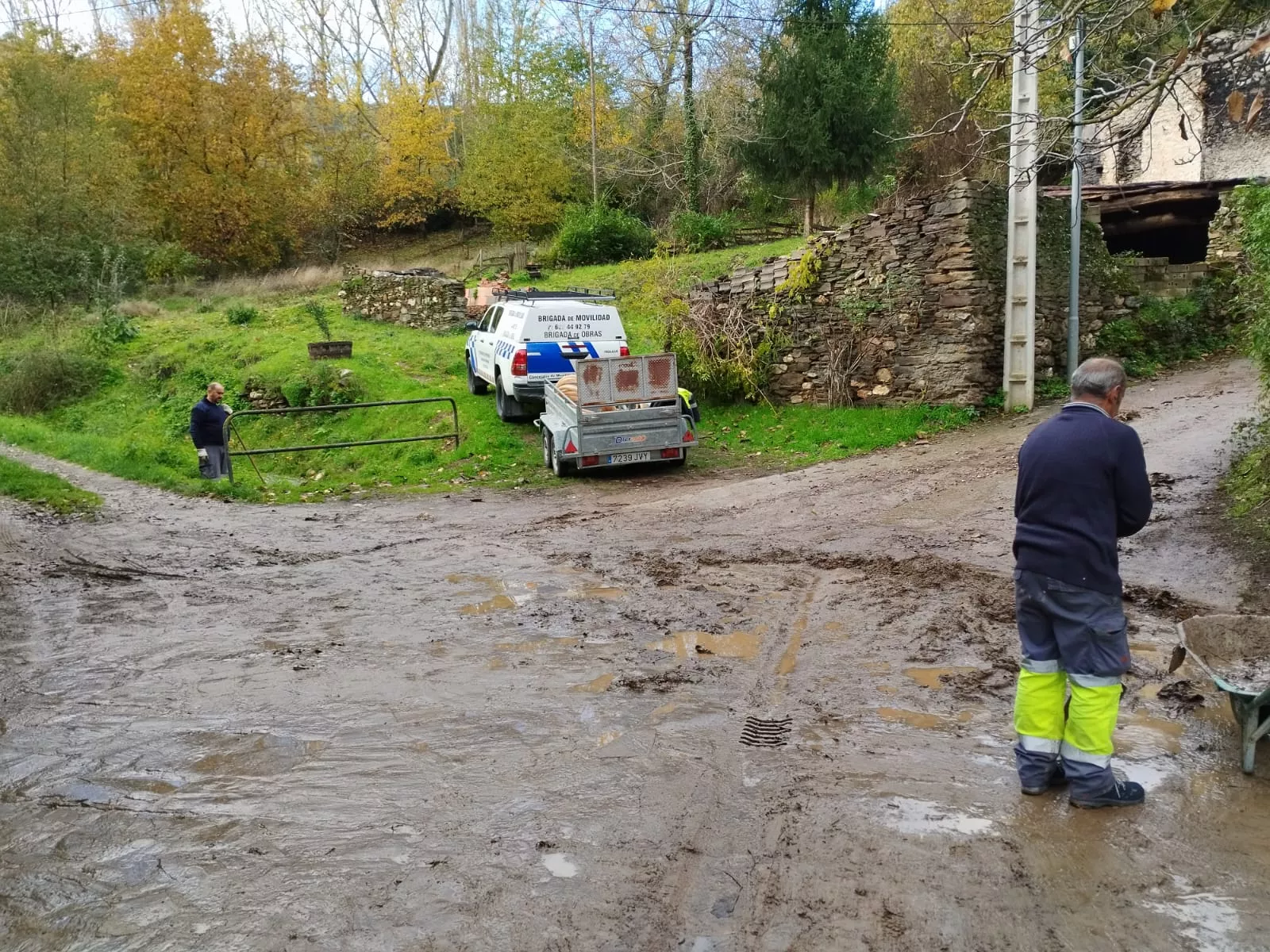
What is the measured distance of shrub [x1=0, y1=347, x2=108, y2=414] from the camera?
70.2ft

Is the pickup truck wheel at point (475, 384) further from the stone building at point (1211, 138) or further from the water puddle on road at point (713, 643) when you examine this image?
the stone building at point (1211, 138)

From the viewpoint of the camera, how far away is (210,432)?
1362 cm

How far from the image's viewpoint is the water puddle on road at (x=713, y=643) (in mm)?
6137

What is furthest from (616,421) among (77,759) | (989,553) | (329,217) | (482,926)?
(329,217)

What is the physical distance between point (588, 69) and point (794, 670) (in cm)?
4017

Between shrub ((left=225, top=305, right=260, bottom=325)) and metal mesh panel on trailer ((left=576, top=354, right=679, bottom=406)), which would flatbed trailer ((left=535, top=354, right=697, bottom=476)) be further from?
shrub ((left=225, top=305, right=260, bottom=325))

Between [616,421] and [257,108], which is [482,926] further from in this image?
[257,108]

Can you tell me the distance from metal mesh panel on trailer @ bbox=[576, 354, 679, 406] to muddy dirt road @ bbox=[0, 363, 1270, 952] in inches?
166

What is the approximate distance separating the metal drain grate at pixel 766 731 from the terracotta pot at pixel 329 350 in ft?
55.4

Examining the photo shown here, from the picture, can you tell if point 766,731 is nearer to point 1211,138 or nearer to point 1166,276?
point 1166,276

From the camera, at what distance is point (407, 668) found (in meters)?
5.91

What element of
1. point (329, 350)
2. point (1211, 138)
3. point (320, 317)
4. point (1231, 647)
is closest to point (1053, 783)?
point (1231, 647)

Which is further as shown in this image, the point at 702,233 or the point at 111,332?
the point at 702,233

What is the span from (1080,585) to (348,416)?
15.6 meters
